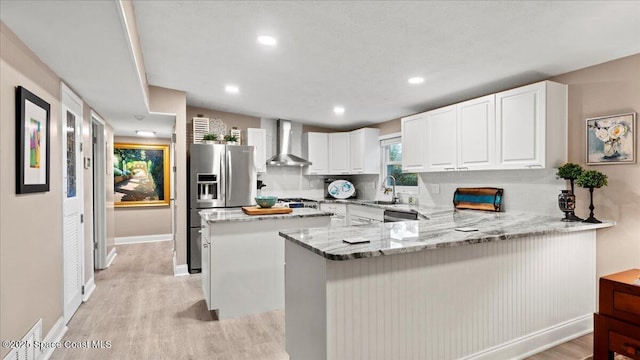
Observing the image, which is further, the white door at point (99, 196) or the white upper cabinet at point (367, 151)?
the white upper cabinet at point (367, 151)

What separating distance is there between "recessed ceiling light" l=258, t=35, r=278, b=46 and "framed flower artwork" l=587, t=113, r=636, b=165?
2.81 m

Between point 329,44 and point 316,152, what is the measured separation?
132 inches

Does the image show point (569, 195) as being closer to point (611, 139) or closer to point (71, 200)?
point (611, 139)

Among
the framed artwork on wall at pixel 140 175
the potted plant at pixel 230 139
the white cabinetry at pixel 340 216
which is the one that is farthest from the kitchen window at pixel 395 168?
the framed artwork on wall at pixel 140 175

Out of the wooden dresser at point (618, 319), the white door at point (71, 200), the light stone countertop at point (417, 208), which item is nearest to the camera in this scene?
the wooden dresser at point (618, 319)

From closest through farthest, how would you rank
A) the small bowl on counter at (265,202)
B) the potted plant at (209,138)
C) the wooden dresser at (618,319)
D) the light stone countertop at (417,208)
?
the wooden dresser at (618,319) < the small bowl on counter at (265,202) < the light stone countertop at (417,208) < the potted plant at (209,138)

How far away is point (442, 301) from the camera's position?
2.02m

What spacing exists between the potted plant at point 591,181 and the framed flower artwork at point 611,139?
0.68 feet

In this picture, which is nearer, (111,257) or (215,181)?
(215,181)

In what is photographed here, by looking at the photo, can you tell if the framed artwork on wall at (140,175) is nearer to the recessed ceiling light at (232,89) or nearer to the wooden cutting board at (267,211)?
the recessed ceiling light at (232,89)

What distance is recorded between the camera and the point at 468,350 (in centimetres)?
211

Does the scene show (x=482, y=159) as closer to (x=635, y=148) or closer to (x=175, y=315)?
(x=635, y=148)

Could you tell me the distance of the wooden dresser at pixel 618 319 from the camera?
2.10m

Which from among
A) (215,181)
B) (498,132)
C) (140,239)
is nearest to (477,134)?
(498,132)
